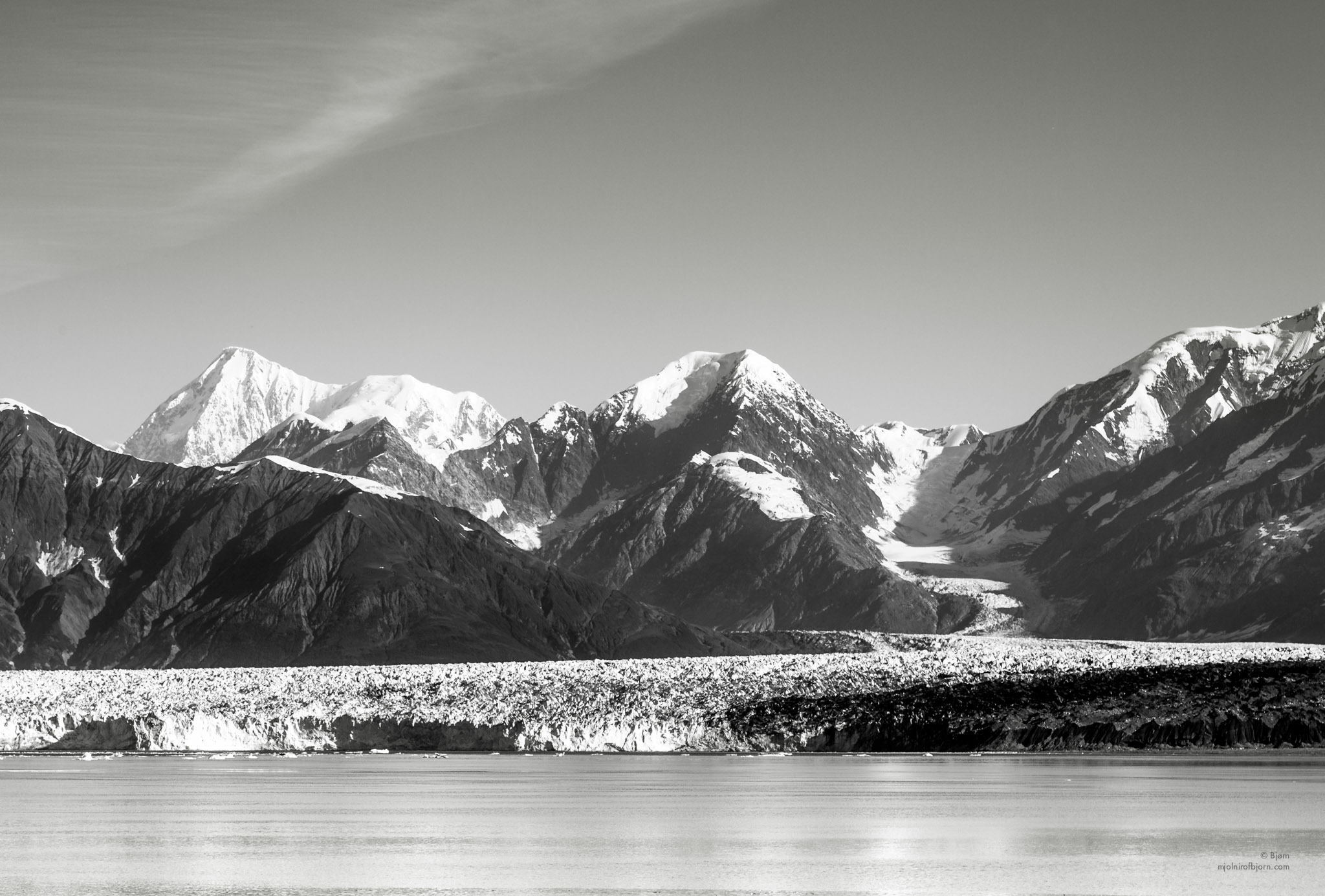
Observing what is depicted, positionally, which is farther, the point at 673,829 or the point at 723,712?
the point at 723,712

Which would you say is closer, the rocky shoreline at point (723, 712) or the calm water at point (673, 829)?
the calm water at point (673, 829)

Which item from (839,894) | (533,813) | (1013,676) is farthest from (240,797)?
(1013,676)

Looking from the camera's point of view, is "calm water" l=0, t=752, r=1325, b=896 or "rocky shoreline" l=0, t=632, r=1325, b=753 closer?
"calm water" l=0, t=752, r=1325, b=896

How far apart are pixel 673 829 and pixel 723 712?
158ft

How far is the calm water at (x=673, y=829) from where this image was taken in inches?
1561

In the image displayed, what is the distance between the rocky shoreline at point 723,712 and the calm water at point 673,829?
12602mm

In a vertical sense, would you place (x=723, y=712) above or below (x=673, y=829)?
above

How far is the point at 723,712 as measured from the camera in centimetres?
9850

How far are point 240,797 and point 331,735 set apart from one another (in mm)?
35705

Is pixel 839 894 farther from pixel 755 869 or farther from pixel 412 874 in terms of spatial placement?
pixel 412 874

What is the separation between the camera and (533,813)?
56094 millimetres

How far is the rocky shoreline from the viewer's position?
92625 millimetres

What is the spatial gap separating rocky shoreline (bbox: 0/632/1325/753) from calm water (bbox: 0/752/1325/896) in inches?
496

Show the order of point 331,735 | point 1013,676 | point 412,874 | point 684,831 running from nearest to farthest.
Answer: point 412,874 → point 684,831 → point 331,735 → point 1013,676
